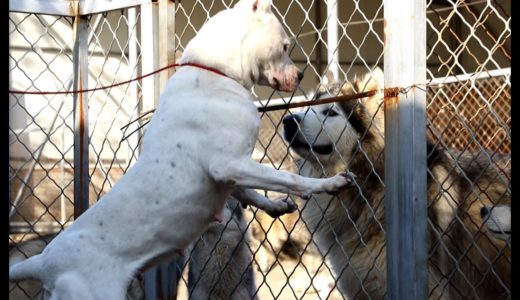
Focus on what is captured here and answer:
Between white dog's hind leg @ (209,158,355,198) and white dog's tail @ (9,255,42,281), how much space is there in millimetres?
798

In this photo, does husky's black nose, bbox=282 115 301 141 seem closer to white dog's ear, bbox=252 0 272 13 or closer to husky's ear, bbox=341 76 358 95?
husky's ear, bbox=341 76 358 95

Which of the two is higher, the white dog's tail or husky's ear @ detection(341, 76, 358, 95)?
husky's ear @ detection(341, 76, 358, 95)

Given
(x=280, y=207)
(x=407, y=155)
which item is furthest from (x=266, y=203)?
(x=407, y=155)

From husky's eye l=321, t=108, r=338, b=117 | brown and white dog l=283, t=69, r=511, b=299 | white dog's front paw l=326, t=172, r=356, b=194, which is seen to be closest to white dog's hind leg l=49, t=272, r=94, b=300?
white dog's front paw l=326, t=172, r=356, b=194

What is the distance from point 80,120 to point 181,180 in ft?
7.15

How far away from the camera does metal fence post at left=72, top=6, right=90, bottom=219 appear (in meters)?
5.44

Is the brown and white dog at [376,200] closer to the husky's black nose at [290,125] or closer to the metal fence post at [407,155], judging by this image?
the husky's black nose at [290,125]

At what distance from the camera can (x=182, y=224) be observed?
11.6ft

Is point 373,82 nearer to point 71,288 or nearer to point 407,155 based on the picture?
point 407,155

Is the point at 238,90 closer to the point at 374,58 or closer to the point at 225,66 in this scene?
the point at 225,66

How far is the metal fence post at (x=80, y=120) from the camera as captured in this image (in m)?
5.44

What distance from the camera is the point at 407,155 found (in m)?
3.71

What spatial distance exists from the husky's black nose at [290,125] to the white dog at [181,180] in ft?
5.01
